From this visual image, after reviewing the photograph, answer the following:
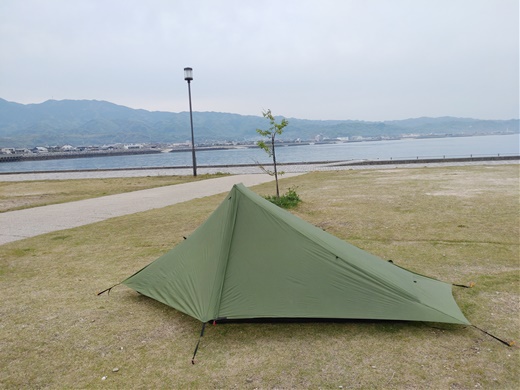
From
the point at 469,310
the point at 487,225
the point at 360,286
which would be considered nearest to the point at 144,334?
the point at 360,286

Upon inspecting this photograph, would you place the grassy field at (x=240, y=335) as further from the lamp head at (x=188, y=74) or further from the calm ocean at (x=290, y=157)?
the calm ocean at (x=290, y=157)

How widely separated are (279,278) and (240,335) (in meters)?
0.79

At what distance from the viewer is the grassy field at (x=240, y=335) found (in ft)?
11.8

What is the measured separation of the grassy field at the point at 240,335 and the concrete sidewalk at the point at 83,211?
2304 mm

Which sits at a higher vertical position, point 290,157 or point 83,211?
point 83,211

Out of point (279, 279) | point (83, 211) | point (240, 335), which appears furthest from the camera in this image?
point (83, 211)

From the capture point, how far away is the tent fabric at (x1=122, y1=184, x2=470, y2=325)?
4344mm

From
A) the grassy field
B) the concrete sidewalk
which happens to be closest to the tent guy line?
the grassy field

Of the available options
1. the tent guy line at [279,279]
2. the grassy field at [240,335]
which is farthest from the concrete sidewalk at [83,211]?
the tent guy line at [279,279]

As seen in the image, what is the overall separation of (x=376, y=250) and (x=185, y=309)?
4209mm

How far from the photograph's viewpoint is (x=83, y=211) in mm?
13453

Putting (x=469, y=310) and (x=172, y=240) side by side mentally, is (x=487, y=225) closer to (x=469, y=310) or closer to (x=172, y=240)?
(x=469, y=310)

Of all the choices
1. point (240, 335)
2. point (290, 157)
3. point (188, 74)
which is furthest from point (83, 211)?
point (290, 157)

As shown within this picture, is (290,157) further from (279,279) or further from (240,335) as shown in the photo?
(240,335)
